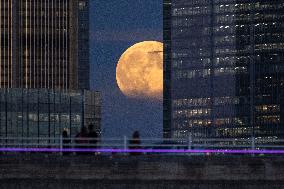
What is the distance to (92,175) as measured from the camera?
145 ft

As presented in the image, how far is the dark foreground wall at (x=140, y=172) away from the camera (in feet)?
144

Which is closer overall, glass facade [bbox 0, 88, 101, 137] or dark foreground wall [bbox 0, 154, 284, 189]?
dark foreground wall [bbox 0, 154, 284, 189]

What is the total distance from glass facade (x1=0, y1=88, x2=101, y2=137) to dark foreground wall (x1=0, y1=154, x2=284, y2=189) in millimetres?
141674

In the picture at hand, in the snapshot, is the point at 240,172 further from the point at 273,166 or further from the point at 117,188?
the point at 117,188

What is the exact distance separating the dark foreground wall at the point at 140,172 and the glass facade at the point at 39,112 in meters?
142

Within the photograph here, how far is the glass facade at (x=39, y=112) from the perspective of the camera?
187 meters

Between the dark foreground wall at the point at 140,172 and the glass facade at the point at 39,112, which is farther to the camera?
the glass facade at the point at 39,112

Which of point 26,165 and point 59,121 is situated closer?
point 26,165

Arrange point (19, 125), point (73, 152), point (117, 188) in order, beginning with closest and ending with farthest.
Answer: point (117, 188), point (73, 152), point (19, 125)

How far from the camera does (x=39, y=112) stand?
19088 cm

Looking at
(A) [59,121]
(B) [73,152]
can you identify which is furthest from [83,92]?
(B) [73,152]

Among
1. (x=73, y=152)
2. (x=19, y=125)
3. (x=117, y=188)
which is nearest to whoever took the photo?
(x=117, y=188)

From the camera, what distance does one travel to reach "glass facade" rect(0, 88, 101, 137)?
187375 millimetres

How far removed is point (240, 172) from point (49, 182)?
7.35m
